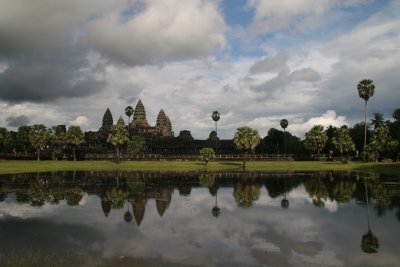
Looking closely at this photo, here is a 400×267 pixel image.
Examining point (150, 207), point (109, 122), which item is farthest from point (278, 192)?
point (109, 122)

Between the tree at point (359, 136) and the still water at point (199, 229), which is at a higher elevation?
the tree at point (359, 136)

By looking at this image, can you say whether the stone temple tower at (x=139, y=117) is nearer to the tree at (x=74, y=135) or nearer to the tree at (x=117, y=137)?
the tree at (x=74, y=135)

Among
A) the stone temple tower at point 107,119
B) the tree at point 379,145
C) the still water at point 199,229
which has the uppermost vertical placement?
the stone temple tower at point 107,119

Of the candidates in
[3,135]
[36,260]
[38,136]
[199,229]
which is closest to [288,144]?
[38,136]

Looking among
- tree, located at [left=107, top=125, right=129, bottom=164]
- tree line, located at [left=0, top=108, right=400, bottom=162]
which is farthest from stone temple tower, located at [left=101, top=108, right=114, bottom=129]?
tree, located at [left=107, top=125, right=129, bottom=164]

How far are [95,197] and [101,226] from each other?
1483 centimetres

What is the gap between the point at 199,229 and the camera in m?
23.5

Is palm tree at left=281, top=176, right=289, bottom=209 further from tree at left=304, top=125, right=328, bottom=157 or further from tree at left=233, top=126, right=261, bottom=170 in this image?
tree at left=304, top=125, right=328, bottom=157

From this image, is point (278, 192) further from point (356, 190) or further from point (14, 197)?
point (14, 197)

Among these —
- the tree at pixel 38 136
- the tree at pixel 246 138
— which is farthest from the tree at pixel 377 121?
the tree at pixel 38 136

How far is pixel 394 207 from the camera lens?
3098 centimetres

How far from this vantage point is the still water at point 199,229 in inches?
674

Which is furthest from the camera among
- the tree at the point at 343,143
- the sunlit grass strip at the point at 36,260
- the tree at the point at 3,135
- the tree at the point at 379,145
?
the tree at the point at 3,135

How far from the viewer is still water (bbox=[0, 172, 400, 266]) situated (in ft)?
56.2
